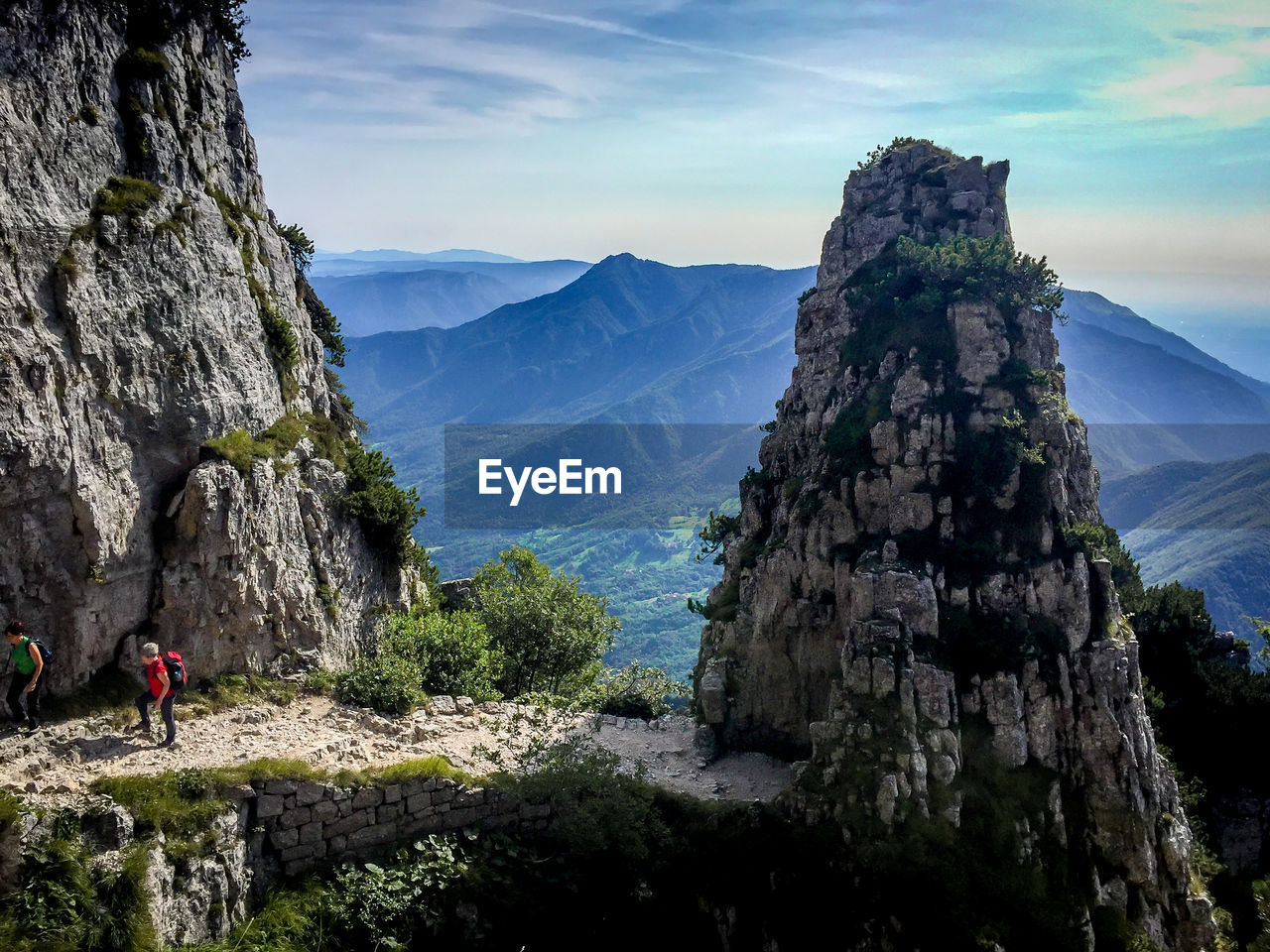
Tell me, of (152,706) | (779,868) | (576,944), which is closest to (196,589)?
(152,706)

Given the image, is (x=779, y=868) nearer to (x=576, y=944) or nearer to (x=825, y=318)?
(x=576, y=944)

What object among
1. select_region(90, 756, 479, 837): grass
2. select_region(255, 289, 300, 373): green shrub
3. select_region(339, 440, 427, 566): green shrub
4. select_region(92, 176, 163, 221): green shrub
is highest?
select_region(92, 176, 163, 221): green shrub

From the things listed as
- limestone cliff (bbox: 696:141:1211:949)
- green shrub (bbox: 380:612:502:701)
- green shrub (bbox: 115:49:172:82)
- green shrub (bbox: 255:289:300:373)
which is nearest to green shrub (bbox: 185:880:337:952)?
green shrub (bbox: 380:612:502:701)

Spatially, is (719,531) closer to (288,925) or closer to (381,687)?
(381,687)

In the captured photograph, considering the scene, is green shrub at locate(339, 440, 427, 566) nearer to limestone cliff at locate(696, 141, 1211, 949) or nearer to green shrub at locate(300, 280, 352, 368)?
green shrub at locate(300, 280, 352, 368)

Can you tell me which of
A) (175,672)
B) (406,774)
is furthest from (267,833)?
(175,672)

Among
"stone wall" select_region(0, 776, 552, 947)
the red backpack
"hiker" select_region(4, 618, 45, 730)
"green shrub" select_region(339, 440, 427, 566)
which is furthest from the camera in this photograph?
"green shrub" select_region(339, 440, 427, 566)
